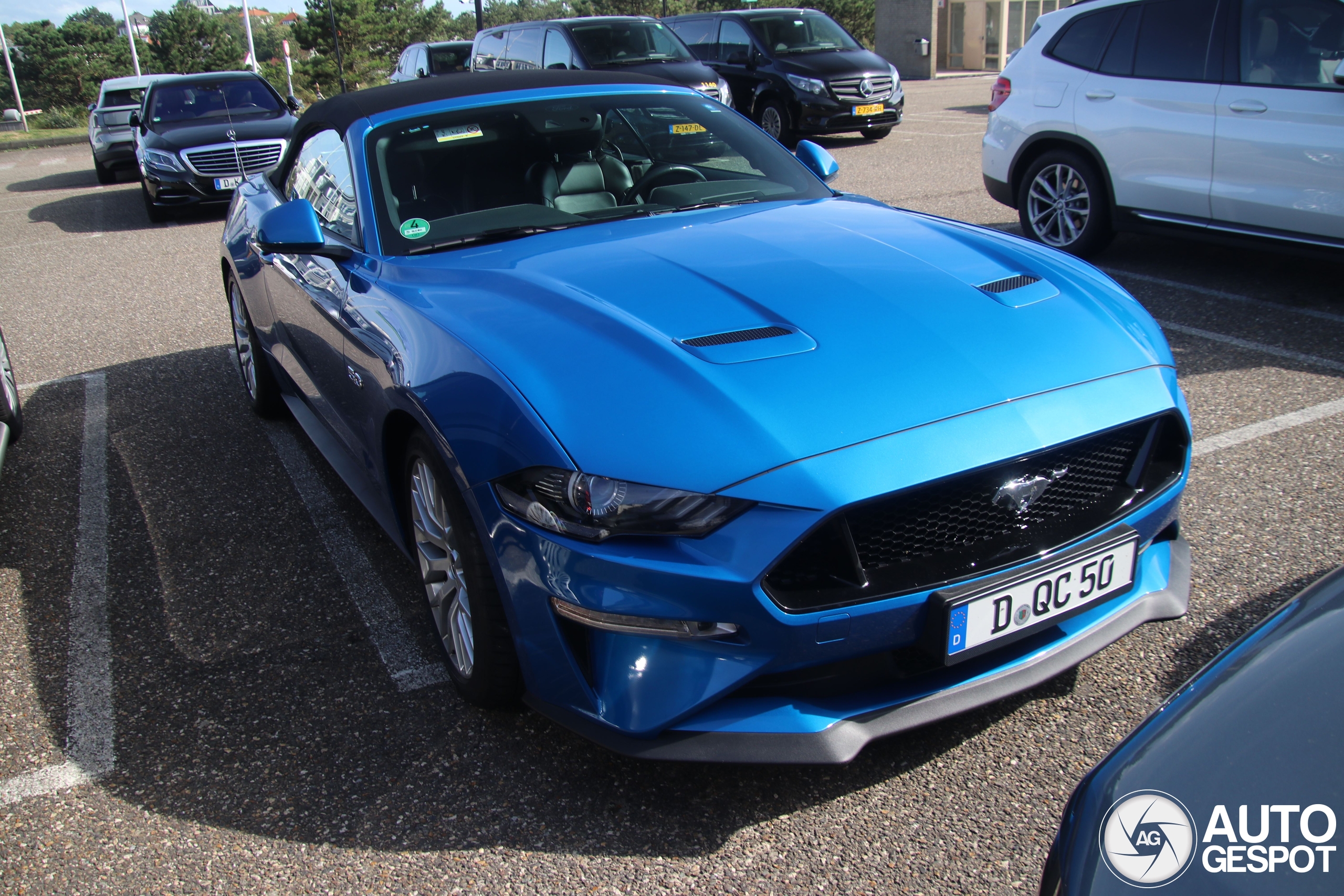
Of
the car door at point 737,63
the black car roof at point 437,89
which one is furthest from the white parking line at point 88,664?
the car door at point 737,63

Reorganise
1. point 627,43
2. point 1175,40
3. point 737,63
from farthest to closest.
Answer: point 737,63 → point 627,43 → point 1175,40

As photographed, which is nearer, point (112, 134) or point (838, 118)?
point (838, 118)

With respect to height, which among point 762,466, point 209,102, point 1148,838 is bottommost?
point 1148,838

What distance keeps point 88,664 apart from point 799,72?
484 inches

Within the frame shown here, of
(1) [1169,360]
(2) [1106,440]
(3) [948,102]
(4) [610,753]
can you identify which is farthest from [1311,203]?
(3) [948,102]

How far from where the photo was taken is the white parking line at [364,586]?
9.59 ft

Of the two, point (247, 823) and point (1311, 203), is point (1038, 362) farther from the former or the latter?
point (1311, 203)

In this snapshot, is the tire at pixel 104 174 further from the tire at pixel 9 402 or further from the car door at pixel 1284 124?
the car door at pixel 1284 124

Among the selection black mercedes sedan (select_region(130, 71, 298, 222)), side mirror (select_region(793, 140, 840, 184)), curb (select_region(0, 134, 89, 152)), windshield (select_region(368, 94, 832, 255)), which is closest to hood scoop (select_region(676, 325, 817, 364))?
windshield (select_region(368, 94, 832, 255))

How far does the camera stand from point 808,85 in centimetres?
1339

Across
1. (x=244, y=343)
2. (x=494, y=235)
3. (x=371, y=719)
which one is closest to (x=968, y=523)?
(x=371, y=719)

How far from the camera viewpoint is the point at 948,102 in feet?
67.8

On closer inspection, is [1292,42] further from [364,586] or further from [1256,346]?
[364,586]

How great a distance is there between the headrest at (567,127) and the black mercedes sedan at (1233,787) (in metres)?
2.80
